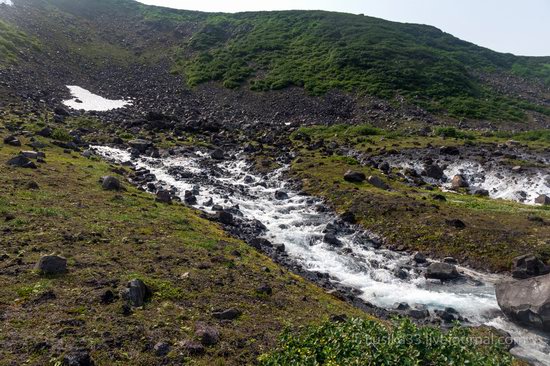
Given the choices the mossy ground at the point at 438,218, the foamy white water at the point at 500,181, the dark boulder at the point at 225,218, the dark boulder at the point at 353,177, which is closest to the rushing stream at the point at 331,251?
the mossy ground at the point at 438,218

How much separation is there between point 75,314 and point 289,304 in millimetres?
7014

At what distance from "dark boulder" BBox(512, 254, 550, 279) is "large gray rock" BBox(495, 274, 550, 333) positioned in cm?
349

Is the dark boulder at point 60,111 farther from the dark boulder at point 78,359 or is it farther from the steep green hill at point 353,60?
the dark boulder at point 78,359

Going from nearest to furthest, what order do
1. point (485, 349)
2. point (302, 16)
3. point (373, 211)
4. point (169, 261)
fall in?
point (485, 349)
point (169, 261)
point (373, 211)
point (302, 16)

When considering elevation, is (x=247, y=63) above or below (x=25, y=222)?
above

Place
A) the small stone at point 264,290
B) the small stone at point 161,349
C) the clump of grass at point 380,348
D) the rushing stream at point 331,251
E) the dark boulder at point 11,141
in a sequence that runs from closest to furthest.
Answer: the clump of grass at point 380,348
the small stone at point 161,349
the small stone at point 264,290
the rushing stream at point 331,251
the dark boulder at point 11,141

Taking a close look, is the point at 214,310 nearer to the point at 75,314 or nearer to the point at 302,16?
the point at 75,314

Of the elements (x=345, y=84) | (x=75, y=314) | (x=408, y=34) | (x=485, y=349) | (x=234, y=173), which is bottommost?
(x=234, y=173)

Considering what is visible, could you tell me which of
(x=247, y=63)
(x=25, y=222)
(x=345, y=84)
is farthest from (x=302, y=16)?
(x=25, y=222)

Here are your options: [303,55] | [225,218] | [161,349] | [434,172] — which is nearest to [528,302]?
[161,349]

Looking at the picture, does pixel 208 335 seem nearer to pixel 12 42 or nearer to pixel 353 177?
pixel 353 177

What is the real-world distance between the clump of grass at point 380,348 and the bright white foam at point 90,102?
57.8m

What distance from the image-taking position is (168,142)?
47438 mm

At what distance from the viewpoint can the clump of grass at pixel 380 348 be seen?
851 cm
